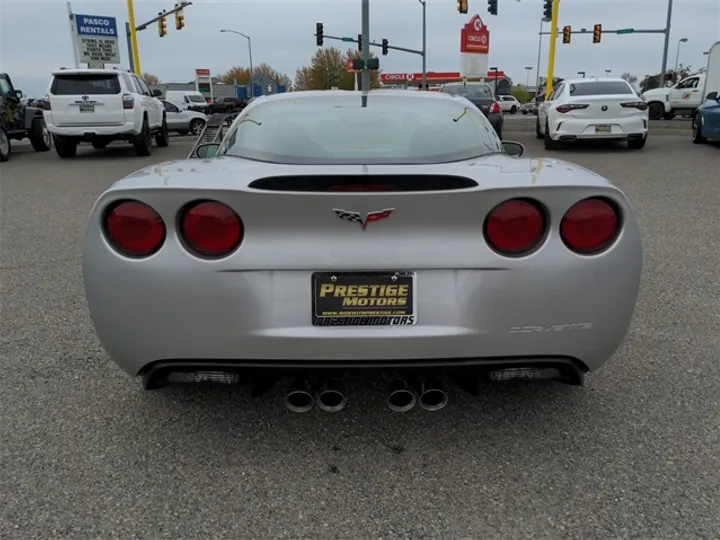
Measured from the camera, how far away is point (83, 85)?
44.2 feet

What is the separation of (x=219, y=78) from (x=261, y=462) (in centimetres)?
11447

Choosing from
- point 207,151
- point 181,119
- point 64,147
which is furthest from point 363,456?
point 181,119

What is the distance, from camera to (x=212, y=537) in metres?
1.97

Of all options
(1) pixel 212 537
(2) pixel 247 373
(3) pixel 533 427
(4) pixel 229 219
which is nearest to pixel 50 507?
(1) pixel 212 537

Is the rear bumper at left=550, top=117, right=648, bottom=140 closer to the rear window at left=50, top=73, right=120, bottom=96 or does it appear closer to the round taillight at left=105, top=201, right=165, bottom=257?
the rear window at left=50, top=73, right=120, bottom=96

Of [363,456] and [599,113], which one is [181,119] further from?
[363,456]

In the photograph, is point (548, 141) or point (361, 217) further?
point (548, 141)

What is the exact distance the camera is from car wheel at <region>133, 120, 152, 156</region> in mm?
14231

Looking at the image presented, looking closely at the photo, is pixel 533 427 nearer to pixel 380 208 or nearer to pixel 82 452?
pixel 380 208

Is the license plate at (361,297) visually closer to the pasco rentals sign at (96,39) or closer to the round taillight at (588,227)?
the round taillight at (588,227)

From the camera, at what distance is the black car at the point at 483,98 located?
49.1 ft

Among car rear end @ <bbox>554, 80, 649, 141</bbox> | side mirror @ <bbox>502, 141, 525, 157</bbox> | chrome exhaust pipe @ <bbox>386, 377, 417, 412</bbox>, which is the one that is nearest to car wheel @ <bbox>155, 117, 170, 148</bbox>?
car rear end @ <bbox>554, 80, 649, 141</bbox>

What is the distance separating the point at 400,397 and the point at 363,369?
321 mm

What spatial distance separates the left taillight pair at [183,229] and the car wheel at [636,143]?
528 inches
